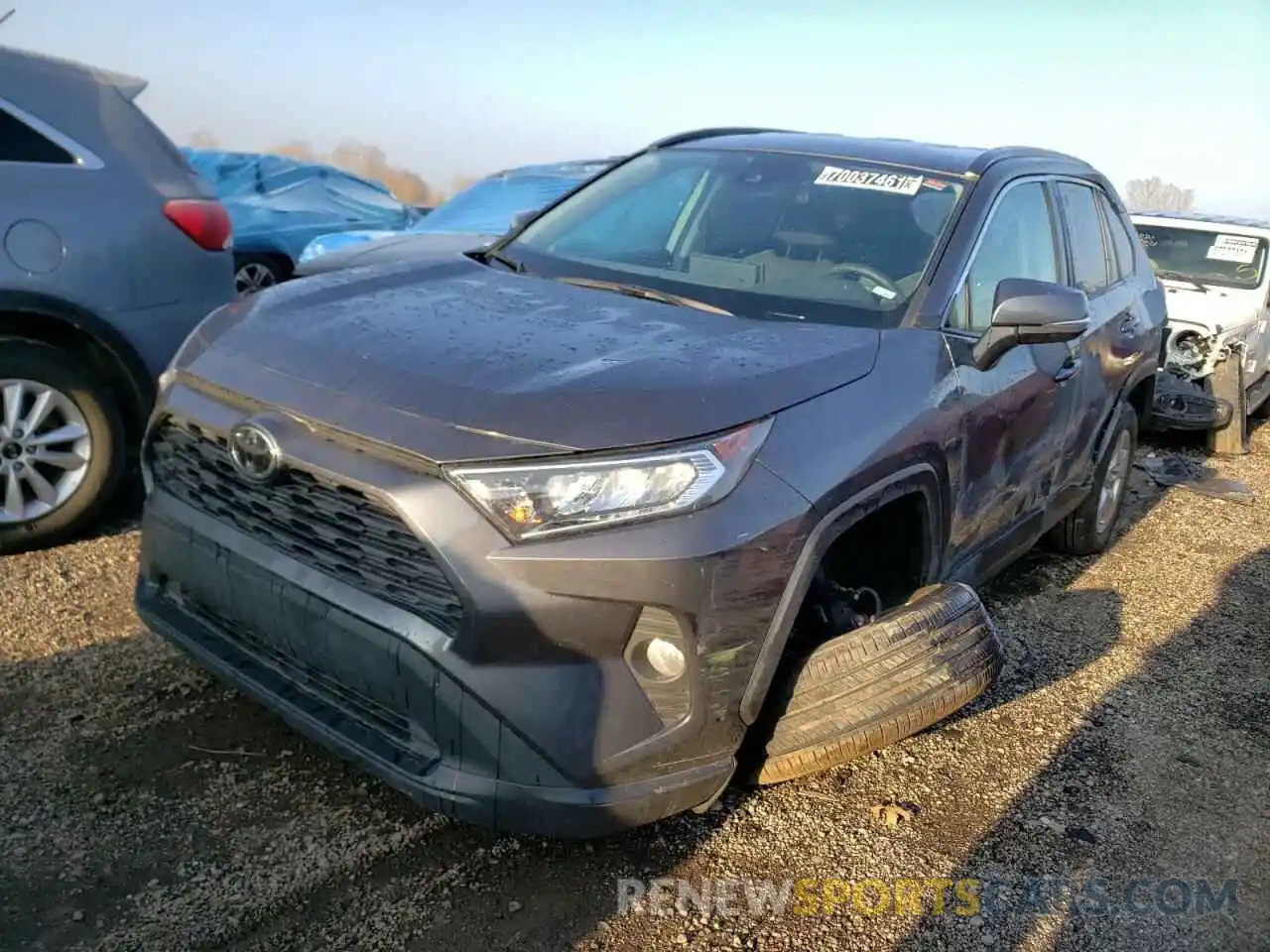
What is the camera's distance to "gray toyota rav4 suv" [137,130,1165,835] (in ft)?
7.14

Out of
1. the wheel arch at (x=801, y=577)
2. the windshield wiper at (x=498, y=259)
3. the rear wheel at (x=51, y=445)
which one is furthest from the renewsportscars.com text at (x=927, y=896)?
the rear wheel at (x=51, y=445)

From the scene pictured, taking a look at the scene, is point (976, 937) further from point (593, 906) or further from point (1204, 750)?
point (1204, 750)

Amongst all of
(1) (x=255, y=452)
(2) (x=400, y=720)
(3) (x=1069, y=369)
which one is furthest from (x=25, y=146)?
(3) (x=1069, y=369)

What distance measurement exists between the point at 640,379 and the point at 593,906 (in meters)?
1.24

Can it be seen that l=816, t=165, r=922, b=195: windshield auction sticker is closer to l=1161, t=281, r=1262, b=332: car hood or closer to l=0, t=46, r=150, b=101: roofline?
l=0, t=46, r=150, b=101: roofline

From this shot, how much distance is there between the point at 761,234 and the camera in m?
3.52

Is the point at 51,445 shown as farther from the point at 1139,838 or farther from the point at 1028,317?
A: the point at 1139,838

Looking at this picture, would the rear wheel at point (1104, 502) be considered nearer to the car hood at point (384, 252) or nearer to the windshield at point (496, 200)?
the car hood at point (384, 252)

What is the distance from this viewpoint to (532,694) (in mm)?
2176

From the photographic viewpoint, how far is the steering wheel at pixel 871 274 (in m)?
3.15

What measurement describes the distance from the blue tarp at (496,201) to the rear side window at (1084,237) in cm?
429

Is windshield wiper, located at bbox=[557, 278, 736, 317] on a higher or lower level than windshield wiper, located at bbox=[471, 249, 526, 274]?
higher

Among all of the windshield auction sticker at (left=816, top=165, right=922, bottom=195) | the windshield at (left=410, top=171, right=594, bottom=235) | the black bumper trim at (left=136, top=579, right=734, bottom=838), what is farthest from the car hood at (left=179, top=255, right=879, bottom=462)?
the windshield at (left=410, top=171, right=594, bottom=235)

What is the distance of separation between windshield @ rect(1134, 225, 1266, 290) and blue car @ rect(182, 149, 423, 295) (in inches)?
266
